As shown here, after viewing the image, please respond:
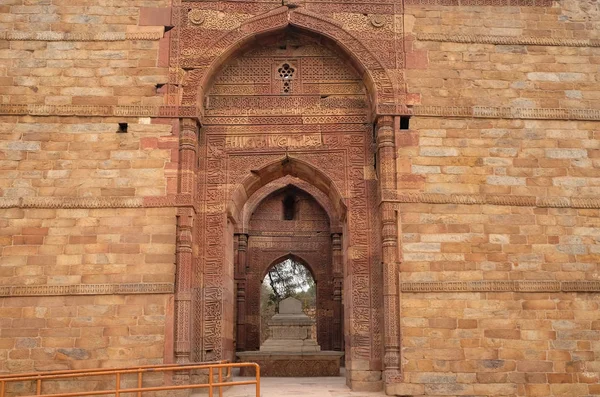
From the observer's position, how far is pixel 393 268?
8.34 m

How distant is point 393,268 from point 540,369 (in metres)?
2.30

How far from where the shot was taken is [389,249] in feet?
27.6

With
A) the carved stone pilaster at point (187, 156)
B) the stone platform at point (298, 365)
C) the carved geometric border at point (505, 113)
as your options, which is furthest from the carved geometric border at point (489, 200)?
the stone platform at point (298, 365)

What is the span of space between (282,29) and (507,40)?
335 centimetres

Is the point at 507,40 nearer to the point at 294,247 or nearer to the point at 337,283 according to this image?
the point at 337,283

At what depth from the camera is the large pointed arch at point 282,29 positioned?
8.88 metres

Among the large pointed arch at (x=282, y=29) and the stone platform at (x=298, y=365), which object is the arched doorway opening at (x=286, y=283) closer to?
the stone platform at (x=298, y=365)

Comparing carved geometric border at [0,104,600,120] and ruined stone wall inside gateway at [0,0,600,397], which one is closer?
ruined stone wall inside gateway at [0,0,600,397]

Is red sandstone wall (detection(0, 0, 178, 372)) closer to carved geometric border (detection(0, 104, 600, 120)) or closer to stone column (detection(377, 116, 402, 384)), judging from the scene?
carved geometric border (detection(0, 104, 600, 120))

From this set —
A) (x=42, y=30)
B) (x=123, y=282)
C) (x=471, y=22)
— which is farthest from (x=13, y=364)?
(x=471, y=22)

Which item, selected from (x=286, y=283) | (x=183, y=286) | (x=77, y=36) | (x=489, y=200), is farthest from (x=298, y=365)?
(x=286, y=283)

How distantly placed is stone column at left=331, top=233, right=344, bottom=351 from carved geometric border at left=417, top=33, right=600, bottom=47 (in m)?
7.33

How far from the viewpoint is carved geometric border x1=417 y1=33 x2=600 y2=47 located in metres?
9.06

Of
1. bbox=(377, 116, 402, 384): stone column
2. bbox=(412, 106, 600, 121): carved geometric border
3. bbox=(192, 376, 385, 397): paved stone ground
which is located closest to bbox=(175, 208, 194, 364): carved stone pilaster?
bbox=(192, 376, 385, 397): paved stone ground
